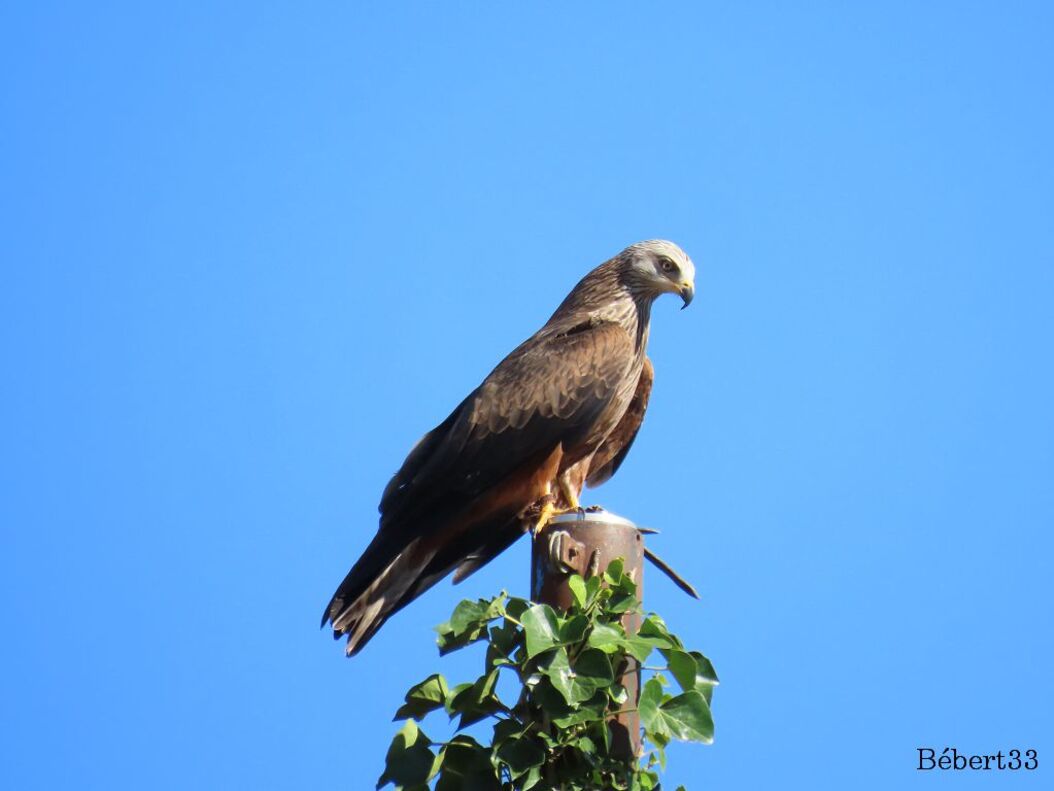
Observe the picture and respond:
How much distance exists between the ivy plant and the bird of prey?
144 centimetres

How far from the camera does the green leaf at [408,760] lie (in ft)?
12.4

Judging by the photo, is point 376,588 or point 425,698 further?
point 376,588

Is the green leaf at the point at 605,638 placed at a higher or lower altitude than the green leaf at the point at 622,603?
lower

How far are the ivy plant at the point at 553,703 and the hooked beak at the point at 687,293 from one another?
2884 millimetres

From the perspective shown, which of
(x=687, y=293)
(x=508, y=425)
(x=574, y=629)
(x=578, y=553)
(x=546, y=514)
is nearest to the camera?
(x=574, y=629)

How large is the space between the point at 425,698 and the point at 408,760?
20 centimetres

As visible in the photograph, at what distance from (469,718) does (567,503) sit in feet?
7.32

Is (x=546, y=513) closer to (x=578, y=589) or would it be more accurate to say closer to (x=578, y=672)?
(x=578, y=589)

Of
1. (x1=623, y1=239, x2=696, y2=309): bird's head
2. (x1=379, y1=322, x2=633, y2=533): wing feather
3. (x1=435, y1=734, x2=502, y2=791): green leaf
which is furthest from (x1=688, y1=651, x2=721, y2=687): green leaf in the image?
(x1=623, y1=239, x2=696, y2=309): bird's head

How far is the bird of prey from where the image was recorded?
17.8ft

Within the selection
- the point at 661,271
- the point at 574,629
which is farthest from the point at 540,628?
the point at 661,271

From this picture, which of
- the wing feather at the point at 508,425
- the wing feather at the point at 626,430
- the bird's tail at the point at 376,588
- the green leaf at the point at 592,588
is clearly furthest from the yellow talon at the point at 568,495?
the green leaf at the point at 592,588

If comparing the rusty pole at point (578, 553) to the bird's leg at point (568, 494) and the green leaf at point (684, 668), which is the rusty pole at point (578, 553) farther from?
the bird's leg at point (568, 494)

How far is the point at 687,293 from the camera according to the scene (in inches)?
257
